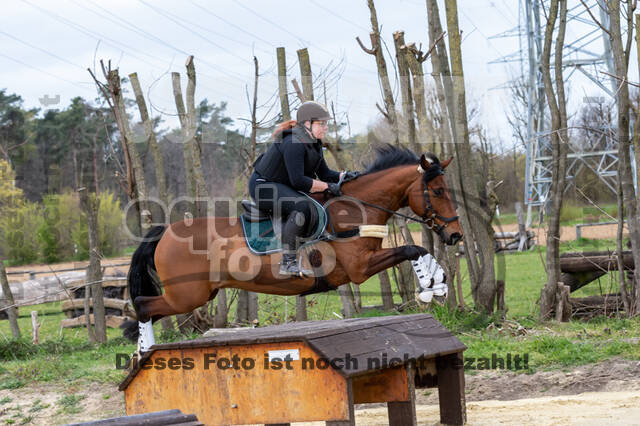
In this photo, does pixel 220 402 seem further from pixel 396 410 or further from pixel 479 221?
pixel 479 221

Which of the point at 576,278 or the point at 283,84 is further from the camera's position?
the point at 576,278

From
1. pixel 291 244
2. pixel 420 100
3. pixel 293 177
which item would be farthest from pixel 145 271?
pixel 420 100

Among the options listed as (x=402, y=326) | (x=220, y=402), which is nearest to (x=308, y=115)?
(x=402, y=326)

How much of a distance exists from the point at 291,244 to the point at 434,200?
1.11 metres

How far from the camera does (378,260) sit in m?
4.90

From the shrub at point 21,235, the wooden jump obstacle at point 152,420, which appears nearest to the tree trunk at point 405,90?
the wooden jump obstacle at point 152,420

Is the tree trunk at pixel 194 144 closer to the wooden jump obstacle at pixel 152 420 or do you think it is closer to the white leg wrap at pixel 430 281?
the white leg wrap at pixel 430 281

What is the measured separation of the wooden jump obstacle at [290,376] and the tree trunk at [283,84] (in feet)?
14.7

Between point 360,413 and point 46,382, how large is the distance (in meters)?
3.42

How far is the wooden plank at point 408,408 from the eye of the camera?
15.0ft

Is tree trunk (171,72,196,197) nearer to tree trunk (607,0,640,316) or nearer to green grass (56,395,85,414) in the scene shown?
green grass (56,395,85,414)

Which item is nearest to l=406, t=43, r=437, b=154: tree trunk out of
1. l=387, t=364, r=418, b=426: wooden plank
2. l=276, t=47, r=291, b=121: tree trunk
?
l=276, t=47, r=291, b=121: tree trunk

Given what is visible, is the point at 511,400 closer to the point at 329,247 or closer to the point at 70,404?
the point at 329,247

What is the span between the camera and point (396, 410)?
4.72 metres
